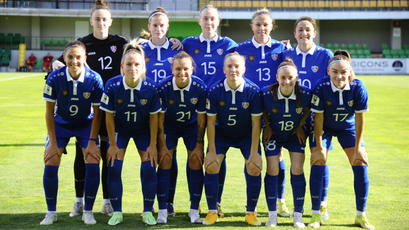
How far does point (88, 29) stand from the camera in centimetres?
4175

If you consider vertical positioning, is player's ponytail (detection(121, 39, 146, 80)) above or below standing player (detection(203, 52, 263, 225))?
above

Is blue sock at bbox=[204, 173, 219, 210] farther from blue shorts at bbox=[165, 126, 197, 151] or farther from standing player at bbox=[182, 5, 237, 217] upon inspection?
standing player at bbox=[182, 5, 237, 217]

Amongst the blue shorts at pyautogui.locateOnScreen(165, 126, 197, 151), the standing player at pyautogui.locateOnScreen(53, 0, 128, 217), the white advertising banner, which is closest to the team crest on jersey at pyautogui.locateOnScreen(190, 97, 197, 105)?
the blue shorts at pyautogui.locateOnScreen(165, 126, 197, 151)

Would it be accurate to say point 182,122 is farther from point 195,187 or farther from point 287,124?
point 287,124

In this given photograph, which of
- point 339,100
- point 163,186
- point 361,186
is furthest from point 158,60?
point 361,186

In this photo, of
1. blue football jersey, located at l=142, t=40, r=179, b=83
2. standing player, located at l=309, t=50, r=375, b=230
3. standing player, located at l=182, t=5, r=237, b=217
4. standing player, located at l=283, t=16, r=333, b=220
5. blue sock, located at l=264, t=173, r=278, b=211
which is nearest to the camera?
standing player, located at l=309, t=50, r=375, b=230

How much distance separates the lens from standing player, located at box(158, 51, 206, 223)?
17.8ft

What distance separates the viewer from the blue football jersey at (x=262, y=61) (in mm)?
5965

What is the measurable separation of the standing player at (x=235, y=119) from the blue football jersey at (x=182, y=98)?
10 centimetres

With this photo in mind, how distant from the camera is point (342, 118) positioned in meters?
5.35

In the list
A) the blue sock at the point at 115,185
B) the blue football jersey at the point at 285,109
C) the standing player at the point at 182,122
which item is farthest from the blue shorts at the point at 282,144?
the blue sock at the point at 115,185

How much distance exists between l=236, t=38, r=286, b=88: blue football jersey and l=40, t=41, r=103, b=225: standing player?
63.8 inches

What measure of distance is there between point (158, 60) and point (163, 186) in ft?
4.48

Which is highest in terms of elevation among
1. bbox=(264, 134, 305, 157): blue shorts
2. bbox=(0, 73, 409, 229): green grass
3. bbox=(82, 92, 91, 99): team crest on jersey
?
bbox=(82, 92, 91, 99): team crest on jersey
